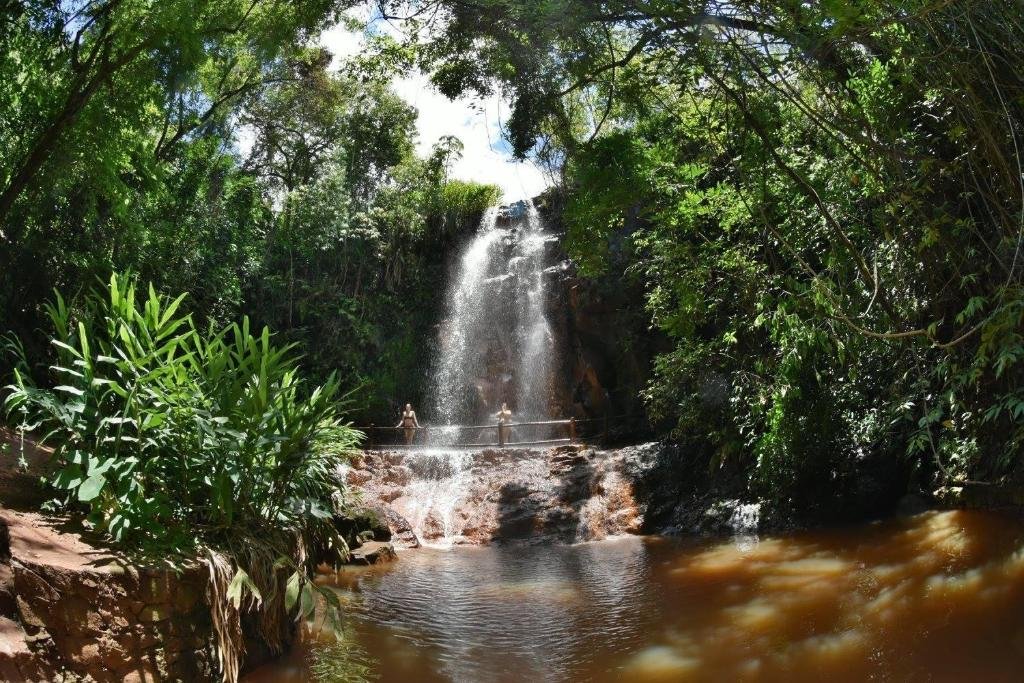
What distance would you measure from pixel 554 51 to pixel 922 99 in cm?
310

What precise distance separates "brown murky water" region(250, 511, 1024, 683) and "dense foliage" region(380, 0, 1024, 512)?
955mm

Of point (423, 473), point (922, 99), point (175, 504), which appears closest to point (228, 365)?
point (175, 504)

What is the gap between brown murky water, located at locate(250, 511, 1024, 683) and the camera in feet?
14.6

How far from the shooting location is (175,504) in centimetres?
433

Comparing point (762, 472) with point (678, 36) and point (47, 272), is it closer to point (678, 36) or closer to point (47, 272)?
point (678, 36)

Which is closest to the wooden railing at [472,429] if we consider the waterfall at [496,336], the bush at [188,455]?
the waterfall at [496,336]

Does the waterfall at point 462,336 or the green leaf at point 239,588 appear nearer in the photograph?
the green leaf at point 239,588

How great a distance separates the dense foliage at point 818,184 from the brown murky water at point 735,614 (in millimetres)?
955

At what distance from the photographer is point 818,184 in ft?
24.0

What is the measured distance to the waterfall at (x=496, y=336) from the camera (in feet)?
57.6

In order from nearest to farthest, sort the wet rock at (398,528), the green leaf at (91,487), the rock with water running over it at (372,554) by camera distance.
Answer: the green leaf at (91,487) < the rock with water running over it at (372,554) < the wet rock at (398,528)

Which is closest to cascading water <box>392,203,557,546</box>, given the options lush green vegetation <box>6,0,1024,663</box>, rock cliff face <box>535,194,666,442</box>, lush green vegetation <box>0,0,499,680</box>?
rock cliff face <box>535,194,666,442</box>

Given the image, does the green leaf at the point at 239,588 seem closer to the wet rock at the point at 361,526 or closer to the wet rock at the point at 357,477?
the wet rock at the point at 361,526

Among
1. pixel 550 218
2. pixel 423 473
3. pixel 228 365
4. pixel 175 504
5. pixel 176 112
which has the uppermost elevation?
pixel 176 112
